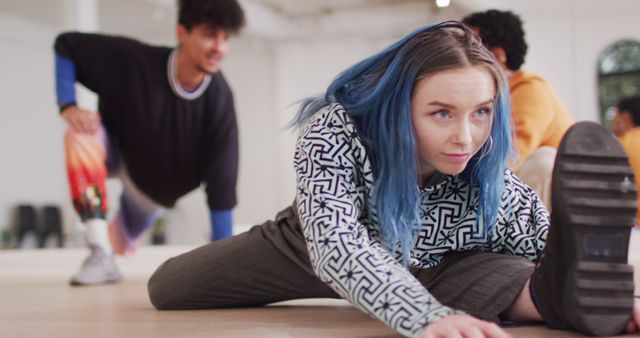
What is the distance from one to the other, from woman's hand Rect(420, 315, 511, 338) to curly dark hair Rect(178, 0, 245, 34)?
6.56ft

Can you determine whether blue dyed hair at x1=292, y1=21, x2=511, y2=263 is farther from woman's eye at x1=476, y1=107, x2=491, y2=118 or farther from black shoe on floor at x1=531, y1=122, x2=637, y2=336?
black shoe on floor at x1=531, y1=122, x2=637, y2=336

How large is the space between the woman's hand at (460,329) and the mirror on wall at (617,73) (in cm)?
362

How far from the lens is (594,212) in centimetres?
88

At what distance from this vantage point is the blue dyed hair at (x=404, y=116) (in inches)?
41.8

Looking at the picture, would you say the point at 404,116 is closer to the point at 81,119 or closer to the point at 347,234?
the point at 347,234

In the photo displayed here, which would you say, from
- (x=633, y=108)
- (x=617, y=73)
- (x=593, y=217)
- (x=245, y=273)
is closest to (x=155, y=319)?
(x=245, y=273)

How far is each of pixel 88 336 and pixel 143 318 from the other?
0.80ft

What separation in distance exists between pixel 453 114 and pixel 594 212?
0.77ft

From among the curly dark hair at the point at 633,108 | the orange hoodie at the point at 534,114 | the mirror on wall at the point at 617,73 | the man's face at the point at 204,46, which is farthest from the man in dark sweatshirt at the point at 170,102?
the mirror on wall at the point at 617,73

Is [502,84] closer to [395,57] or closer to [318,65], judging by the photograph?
[395,57]

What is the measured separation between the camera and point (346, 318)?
139 cm

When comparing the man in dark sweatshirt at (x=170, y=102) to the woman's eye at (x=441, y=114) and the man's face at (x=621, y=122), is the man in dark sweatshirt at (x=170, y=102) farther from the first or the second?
the woman's eye at (x=441, y=114)

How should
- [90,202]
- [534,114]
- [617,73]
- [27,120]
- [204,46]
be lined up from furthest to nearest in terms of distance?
[27,120] < [617,73] < [204,46] < [90,202] < [534,114]

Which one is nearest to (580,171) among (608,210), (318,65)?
(608,210)
